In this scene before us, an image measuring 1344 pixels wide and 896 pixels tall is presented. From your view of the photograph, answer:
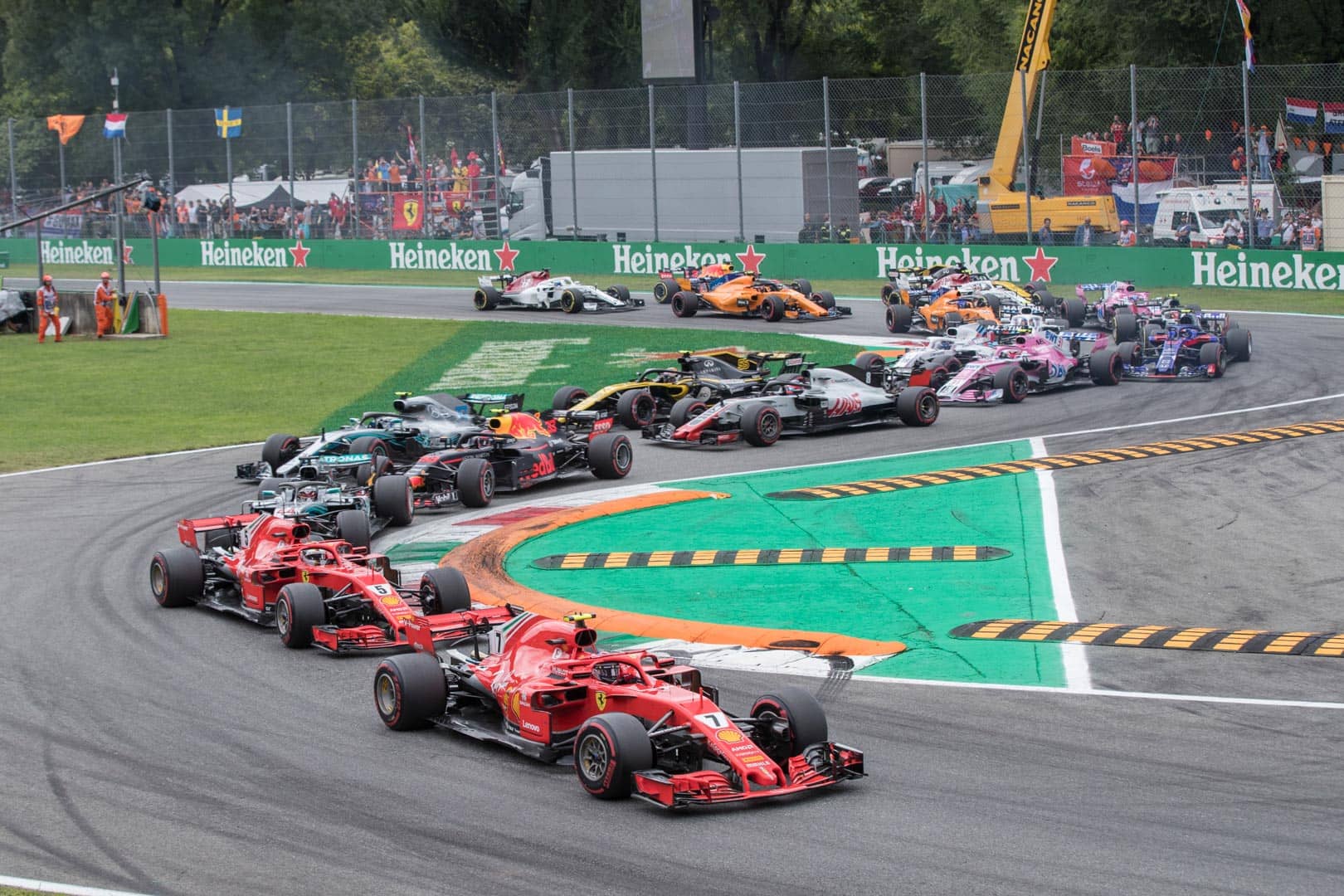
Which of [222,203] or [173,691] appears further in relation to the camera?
[222,203]

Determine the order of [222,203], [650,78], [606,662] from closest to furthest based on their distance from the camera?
[606,662] < [650,78] < [222,203]

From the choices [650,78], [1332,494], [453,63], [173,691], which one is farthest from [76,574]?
[453,63]

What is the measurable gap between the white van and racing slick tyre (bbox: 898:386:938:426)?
746 inches

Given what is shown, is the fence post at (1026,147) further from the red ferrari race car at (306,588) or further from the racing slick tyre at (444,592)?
the racing slick tyre at (444,592)

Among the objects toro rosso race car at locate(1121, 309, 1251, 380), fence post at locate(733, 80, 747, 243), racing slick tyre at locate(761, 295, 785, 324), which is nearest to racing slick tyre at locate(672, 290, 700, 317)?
racing slick tyre at locate(761, 295, 785, 324)

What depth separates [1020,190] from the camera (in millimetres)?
49906

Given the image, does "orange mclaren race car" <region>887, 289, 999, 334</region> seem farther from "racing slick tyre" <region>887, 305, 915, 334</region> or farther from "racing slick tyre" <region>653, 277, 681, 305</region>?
"racing slick tyre" <region>653, 277, 681, 305</region>

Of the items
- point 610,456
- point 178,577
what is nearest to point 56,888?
point 178,577

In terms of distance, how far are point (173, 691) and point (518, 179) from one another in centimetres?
4444

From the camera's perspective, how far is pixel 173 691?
1359cm

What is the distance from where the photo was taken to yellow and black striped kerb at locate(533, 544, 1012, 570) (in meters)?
17.7

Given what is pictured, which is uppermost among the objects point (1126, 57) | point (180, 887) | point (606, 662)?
point (1126, 57)

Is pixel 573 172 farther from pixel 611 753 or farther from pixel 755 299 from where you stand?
pixel 611 753

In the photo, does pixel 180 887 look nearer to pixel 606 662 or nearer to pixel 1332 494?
pixel 606 662
